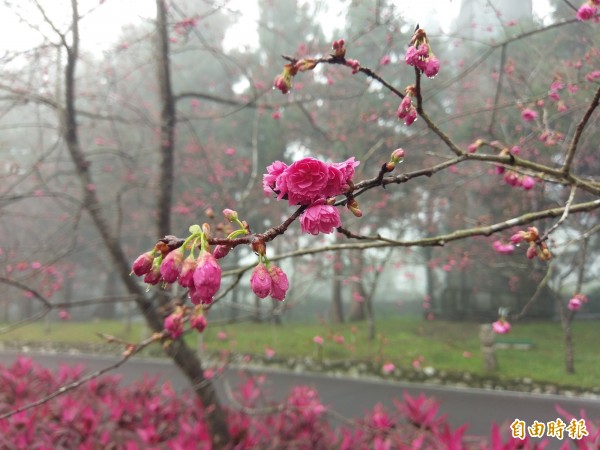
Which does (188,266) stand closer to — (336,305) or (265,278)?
(265,278)

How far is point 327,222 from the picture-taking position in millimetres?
702

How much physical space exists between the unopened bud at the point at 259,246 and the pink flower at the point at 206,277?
67mm

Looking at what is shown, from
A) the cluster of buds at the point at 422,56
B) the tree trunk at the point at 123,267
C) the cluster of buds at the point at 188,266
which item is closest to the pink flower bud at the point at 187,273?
the cluster of buds at the point at 188,266

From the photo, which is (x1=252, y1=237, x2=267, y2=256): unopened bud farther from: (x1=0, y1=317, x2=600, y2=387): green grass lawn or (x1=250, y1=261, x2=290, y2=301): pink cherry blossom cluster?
(x1=0, y1=317, x2=600, y2=387): green grass lawn

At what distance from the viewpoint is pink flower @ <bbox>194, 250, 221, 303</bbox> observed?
2.21 feet

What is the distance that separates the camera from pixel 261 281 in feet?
2.36

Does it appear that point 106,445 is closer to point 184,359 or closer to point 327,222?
point 184,359

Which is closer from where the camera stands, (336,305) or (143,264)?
(143,264)

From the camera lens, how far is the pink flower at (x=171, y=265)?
71 centimetres

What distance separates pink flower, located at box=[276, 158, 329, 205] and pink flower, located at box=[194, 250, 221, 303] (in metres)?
0.16

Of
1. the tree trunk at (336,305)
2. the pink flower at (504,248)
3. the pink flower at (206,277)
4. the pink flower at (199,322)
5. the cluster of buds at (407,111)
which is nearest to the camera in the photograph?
the pink flower at (206,277)

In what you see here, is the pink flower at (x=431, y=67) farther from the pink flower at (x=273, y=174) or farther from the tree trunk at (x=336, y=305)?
the tree trunk at (x=336, y=305)

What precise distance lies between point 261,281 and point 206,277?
91 mm

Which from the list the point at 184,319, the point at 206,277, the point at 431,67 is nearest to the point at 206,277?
the point at 206,277
